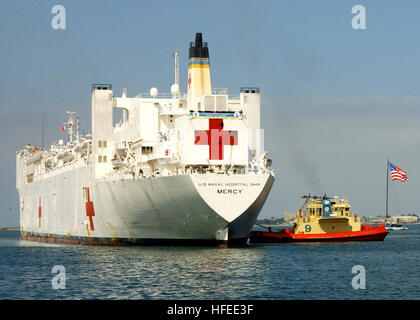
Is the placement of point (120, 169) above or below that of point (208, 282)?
above

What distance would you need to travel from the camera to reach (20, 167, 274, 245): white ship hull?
153 ft

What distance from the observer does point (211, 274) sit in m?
35.5

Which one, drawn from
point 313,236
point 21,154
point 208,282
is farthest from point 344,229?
point 21,154

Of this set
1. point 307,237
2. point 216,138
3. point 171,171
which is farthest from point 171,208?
point 307,237

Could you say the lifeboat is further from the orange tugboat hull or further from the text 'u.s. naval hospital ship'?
the orange tugboat hull

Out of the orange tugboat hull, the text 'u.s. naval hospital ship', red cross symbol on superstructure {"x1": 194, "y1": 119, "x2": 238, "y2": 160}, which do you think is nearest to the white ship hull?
the text 'u.s. naval hospital ship'

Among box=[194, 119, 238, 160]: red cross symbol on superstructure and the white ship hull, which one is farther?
box=[194, 119, 238, 160]: red cross symbol on superstructure

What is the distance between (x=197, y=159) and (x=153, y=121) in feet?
30.3

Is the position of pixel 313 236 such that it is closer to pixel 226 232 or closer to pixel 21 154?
pixel 226 232

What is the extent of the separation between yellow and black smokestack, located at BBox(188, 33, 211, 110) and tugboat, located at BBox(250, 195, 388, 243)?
1373cm

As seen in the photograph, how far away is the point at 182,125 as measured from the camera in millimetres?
49156

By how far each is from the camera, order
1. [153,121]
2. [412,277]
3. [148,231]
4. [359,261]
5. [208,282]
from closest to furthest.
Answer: [208,282]
[412,277]
[359,261]
[148,231]
[153,121]

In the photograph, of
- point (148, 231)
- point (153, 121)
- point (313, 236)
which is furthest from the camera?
point (313, 236)

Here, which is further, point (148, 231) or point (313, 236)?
point (313, 236)
